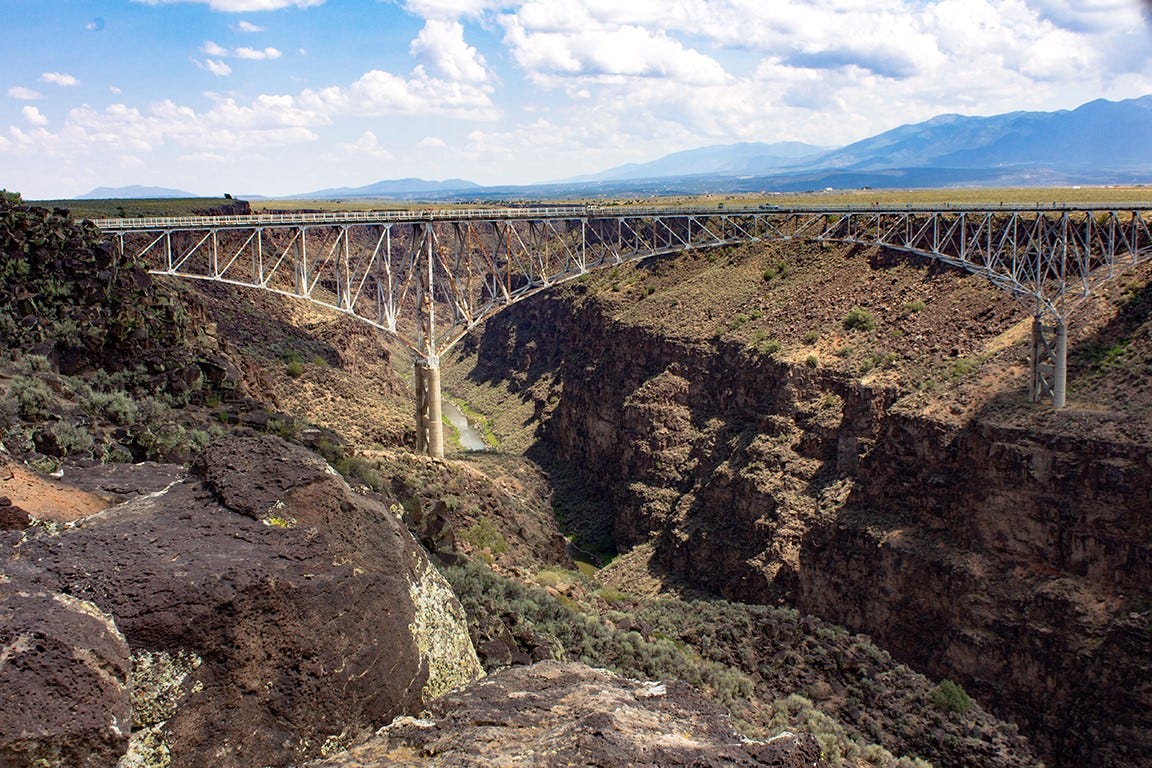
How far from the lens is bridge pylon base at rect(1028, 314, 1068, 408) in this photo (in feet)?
125

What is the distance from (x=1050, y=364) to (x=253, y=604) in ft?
119

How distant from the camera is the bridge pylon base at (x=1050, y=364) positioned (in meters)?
38.2

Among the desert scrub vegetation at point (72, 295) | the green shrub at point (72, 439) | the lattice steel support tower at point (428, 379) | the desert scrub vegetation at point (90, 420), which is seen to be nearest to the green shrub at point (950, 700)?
the desert scrub vegetation at point (90, 420)

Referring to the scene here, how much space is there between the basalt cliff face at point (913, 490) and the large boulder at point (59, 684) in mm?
32699

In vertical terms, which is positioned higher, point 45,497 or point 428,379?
point 45,497

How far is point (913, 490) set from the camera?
1617 inches

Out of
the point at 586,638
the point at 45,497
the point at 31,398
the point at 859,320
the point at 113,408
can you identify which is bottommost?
the point at 586,638

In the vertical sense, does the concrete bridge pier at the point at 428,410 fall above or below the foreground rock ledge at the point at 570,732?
below

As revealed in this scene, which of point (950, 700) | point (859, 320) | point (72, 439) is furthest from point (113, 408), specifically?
point (859, 320)

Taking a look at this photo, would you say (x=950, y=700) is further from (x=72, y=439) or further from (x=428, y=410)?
(x=428, y=410)

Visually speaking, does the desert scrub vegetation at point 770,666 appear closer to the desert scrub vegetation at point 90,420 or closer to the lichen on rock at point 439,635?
the lichen on rock at point 439,635

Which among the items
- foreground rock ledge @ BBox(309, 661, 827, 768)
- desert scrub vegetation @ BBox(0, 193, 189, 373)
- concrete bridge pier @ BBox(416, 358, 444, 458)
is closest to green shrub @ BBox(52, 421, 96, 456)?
desert scrub vegetation @ BBox(0, 193, 189, 373)

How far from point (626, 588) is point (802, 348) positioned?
47.7 ft

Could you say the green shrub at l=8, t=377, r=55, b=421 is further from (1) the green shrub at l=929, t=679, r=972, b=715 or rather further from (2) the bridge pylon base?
(2) the bridge pylon base
